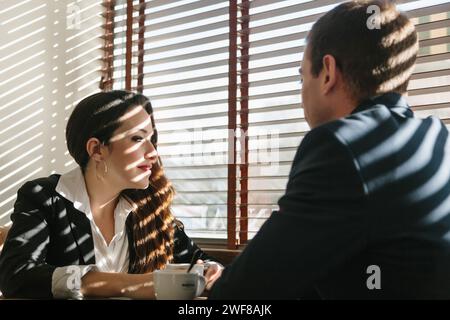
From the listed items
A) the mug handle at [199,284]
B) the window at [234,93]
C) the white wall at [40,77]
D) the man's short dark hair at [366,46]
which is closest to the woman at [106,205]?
the mug handle at [199,284]

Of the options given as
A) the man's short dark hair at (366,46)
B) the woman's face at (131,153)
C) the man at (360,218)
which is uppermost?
the man's short dark hair at (366,46)

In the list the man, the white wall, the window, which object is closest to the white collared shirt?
the window

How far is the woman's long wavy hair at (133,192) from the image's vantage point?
1.91 meters

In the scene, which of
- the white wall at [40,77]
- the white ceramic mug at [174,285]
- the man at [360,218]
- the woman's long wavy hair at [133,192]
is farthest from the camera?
the white wall at [40,77]

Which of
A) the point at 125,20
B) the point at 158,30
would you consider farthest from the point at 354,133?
the point at 125,20

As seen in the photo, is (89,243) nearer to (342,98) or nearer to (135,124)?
(135,124)

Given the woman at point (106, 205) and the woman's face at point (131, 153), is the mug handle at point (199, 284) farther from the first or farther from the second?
the woman's face at point (131, 153)

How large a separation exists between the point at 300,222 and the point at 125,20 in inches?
113

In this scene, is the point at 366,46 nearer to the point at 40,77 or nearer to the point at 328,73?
the point at 328,73

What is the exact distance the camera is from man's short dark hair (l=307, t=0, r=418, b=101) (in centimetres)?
102

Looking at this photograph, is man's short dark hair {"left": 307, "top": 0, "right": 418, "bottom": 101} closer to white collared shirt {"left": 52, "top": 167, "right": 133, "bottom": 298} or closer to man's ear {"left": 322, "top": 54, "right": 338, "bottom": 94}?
man's ear {"left": 322, "top": 54, "right": 338, "bottom": 94}

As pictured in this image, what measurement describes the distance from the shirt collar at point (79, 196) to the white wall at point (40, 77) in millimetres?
1211

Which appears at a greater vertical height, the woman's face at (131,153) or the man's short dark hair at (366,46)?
the man's short dark hair at (366,46)
